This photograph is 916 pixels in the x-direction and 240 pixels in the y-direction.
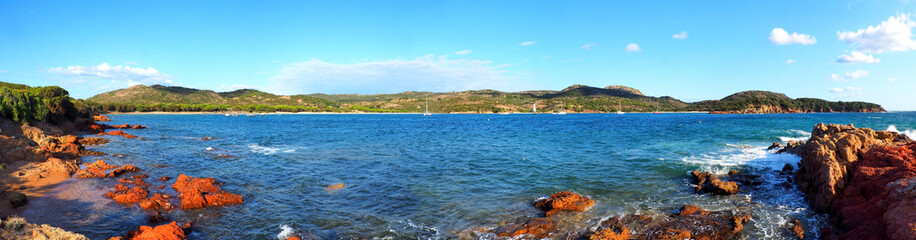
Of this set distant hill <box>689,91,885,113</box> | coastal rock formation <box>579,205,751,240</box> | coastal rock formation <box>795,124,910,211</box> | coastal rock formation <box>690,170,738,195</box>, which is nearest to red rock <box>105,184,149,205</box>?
coastal rock formation <box>579,205,751,240</box>

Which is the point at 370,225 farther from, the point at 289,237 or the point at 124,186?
the point at 124,186

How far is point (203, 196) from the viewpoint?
45.5 ft

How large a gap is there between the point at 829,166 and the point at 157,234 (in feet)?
67.3

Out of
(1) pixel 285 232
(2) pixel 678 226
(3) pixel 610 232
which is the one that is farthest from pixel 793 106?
(1) pixel 285 232

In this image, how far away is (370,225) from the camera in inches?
474

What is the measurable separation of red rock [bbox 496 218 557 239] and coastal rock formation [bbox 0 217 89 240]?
9.65m

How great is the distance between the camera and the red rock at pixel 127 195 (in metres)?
13.7

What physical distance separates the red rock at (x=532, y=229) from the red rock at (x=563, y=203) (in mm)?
984

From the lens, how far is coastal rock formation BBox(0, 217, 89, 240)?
700 cm

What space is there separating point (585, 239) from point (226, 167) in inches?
811

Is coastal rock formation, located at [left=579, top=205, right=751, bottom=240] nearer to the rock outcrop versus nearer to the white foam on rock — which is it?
the rock outcrop

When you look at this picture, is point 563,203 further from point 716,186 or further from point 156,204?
point 156,204

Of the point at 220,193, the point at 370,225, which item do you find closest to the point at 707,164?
the point at 370,225

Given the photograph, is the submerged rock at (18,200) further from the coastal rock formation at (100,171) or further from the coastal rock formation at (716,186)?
the coastal rock formation at (716,186)
